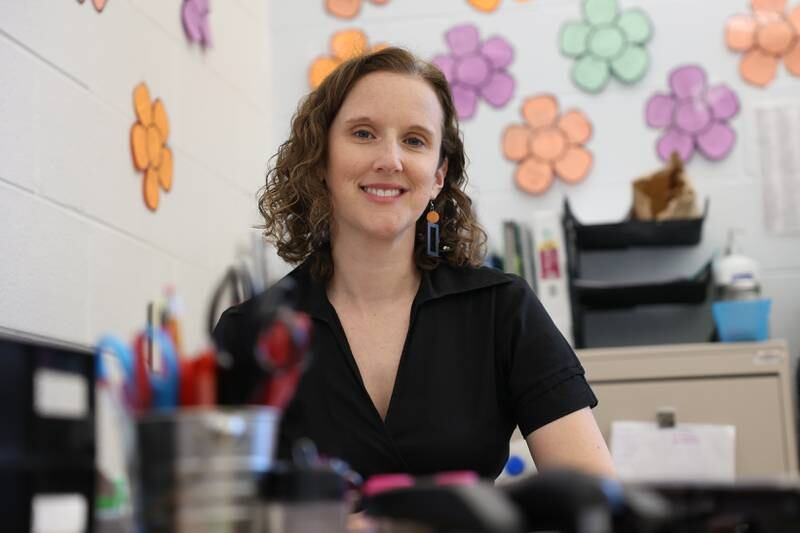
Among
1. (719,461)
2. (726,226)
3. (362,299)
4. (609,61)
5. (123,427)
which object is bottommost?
(719,461)

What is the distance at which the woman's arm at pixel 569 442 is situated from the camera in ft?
5.05

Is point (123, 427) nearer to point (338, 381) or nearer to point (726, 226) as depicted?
point (338, 381)

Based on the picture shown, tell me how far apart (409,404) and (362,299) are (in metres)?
0.22

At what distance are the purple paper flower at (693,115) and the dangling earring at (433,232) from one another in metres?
1.77

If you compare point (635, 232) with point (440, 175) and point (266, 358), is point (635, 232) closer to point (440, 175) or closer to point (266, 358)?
point (440, 175)

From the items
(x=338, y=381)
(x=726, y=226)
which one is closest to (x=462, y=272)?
(x=338, y=381)

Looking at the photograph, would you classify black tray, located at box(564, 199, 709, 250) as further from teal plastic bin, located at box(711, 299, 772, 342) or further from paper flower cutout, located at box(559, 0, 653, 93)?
paper flower cutout, located at box(559, 0, 653, 93)

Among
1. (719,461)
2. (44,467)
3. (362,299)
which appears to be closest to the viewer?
(44,467)

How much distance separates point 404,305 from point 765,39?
2.20 meters

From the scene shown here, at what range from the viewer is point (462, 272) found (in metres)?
1.85

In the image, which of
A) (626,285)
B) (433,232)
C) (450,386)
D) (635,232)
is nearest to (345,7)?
(635,232)

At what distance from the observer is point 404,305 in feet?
5.93

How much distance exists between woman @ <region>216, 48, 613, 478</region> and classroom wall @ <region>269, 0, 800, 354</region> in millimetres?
1578

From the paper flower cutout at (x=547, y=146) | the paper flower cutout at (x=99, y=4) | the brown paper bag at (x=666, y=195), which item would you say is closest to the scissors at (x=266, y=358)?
the paper flower cutout at (x=99, y=4)
